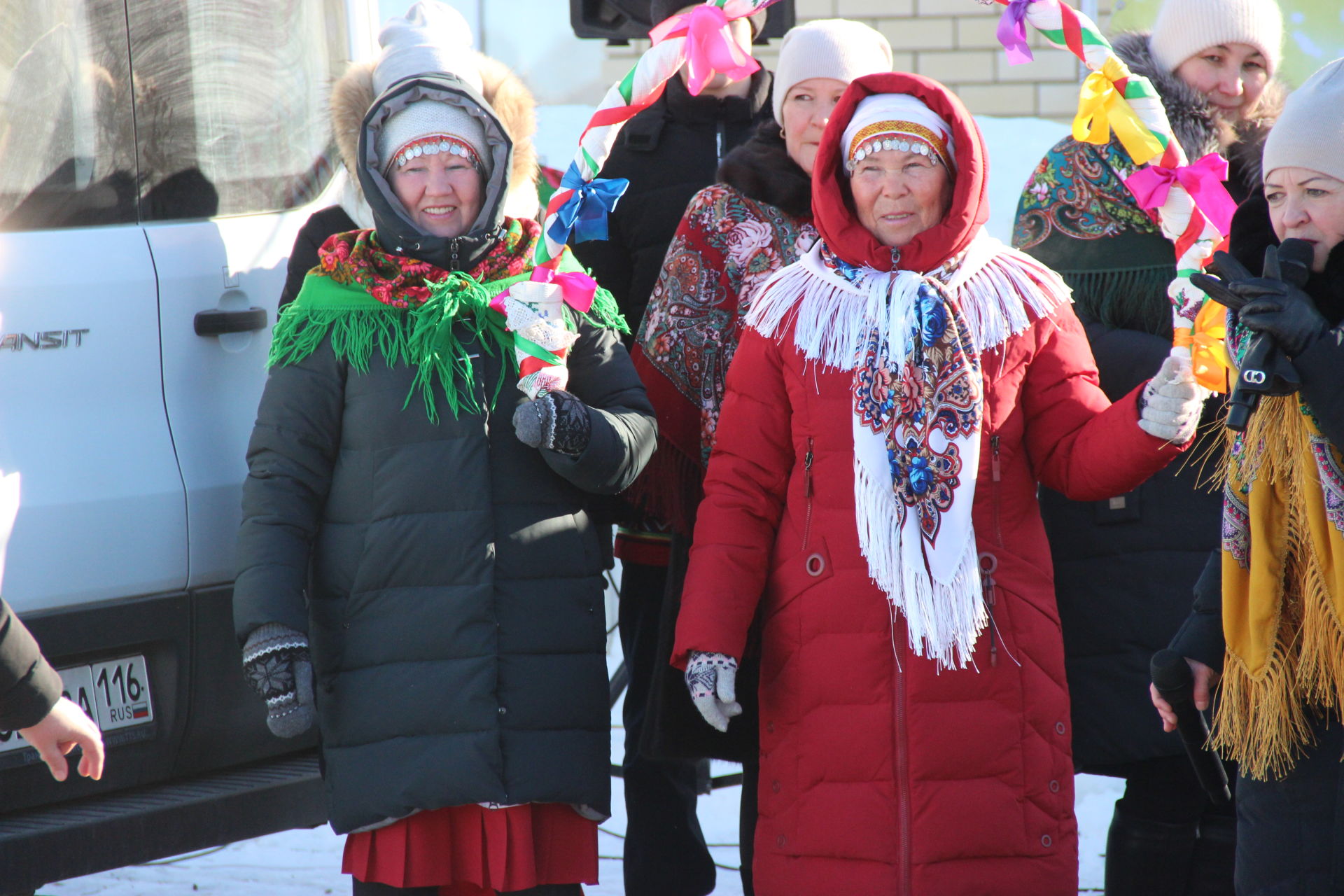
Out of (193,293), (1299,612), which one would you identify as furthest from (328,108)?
(1299,612)

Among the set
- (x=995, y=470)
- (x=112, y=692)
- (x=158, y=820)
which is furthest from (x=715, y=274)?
(x=158, y=820)

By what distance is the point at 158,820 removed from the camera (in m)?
3.14

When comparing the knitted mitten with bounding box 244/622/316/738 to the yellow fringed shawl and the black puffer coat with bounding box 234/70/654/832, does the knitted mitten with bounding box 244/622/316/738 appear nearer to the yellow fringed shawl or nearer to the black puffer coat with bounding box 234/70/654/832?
the black puffer coat with bounding box 234/70/654/832

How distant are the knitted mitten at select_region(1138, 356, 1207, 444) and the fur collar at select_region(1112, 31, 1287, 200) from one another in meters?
0.86

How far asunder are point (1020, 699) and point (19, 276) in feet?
6.92

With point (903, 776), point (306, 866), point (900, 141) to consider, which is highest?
point (900, 141)

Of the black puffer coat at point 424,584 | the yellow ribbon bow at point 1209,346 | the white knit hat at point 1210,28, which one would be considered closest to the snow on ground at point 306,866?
the black puffer coat at point 424,584

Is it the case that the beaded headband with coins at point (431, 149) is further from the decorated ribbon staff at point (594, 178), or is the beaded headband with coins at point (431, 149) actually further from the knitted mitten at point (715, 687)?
the knitted mitten at point (715, 687)

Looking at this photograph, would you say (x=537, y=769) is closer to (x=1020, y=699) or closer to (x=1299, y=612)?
(x=1020, y=699)

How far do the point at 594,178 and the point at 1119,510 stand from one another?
132cm

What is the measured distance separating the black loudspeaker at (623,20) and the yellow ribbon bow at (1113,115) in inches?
63.3

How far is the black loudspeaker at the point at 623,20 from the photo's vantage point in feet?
15.0

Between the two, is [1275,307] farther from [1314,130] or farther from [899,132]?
[899,132]

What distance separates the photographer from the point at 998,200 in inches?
367
